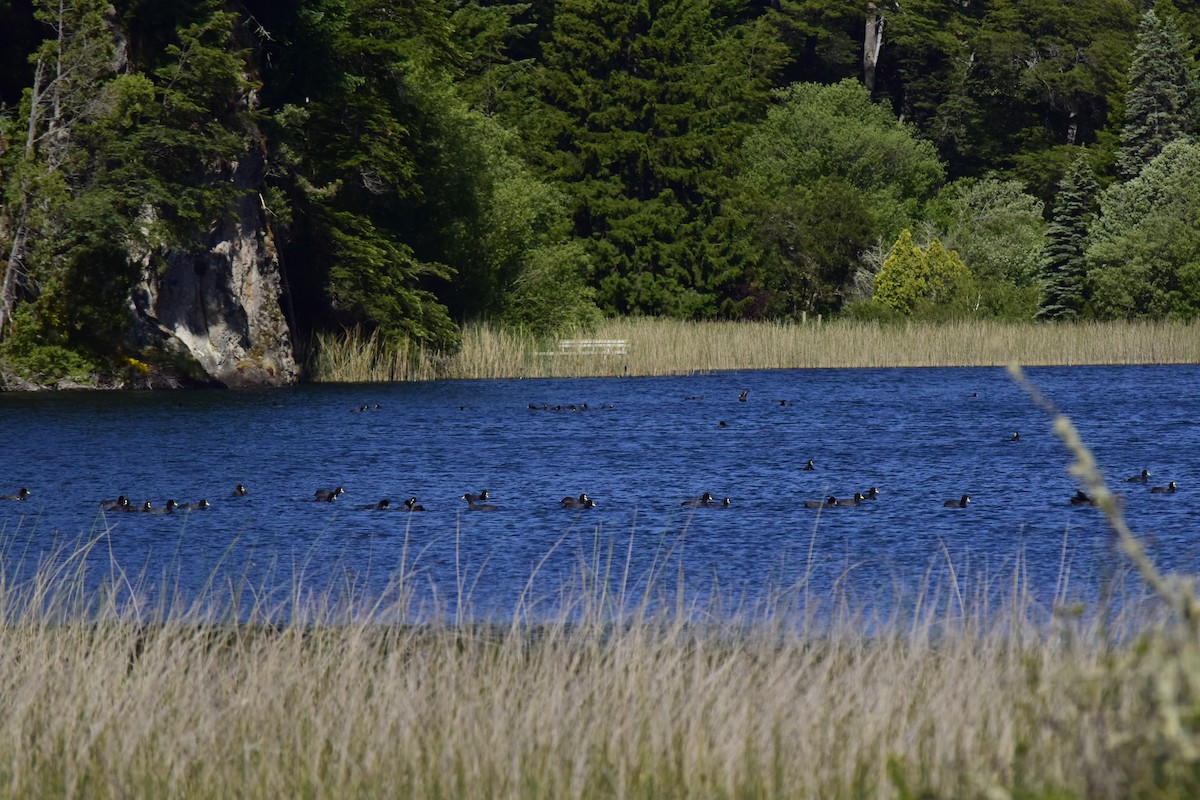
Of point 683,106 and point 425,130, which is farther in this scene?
point 683,106

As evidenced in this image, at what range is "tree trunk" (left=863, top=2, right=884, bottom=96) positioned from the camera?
6781cm

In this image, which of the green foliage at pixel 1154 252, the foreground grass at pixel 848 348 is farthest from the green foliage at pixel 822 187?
the foreground grass at pixel 848 348

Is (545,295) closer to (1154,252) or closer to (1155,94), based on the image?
(1154,252)

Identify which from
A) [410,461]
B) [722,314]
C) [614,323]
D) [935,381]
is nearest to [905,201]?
[722,314]

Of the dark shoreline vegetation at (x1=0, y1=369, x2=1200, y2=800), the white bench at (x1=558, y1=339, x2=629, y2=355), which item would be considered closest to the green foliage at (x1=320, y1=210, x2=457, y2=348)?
the white bench at (x1=558, y1=339, x2=629, y2=355)

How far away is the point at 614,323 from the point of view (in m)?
51.8

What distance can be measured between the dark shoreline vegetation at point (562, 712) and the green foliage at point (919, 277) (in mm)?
47468

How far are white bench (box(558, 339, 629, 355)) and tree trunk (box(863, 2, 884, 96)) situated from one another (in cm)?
2822

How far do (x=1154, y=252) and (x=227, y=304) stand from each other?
3016cm

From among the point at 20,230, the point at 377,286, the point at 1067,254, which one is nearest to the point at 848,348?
the point at 377,286

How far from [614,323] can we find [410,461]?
29.7 metres

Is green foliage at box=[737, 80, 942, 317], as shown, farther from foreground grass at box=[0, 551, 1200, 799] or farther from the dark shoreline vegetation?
foreground grass at box=[0, 551, 1200, 799]

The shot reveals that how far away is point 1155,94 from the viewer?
58906 millimetres

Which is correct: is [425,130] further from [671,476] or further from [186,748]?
[186,748]
